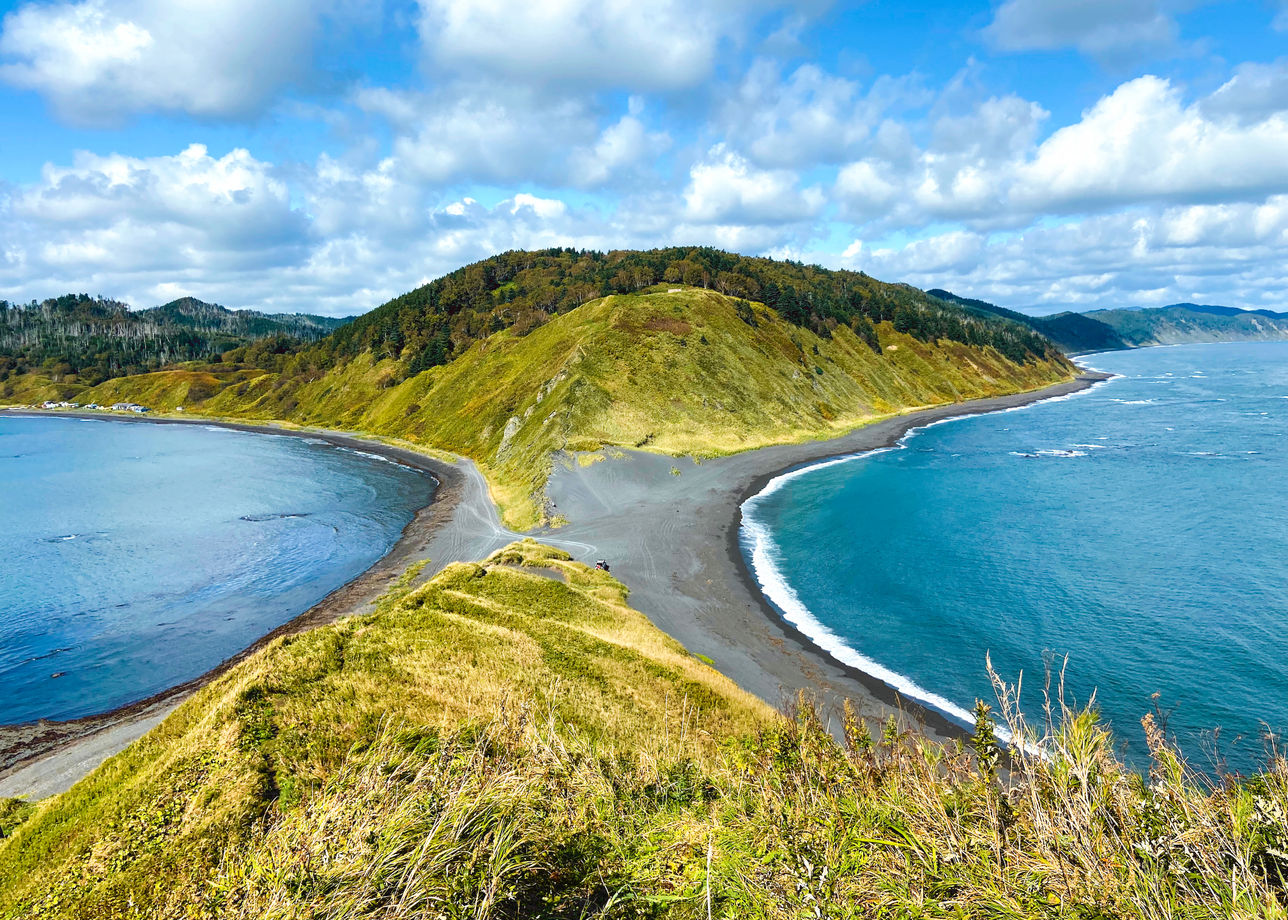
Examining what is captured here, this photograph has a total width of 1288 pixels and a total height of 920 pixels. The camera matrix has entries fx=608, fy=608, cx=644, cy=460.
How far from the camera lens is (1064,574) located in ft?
163

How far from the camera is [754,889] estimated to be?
316 inches

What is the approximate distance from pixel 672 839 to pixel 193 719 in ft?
55.9

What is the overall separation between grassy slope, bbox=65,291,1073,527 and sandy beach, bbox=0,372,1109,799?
561cm

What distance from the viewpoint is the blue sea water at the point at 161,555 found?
43000 millimetres

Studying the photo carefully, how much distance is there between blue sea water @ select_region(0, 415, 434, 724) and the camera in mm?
43000

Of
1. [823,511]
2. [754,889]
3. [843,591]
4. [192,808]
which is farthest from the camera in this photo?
[823,511]

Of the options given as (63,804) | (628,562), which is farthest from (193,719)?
(628,562)

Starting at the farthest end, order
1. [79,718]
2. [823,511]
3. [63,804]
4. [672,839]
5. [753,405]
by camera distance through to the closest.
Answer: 1. [753,405]
2. [823,511]
3. [79,718]
4. [63,804]
5. [672,839]

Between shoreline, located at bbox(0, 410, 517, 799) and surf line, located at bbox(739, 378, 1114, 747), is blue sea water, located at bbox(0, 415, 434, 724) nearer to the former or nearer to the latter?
shoreline, located at bbox(0, 410, 517, 799)

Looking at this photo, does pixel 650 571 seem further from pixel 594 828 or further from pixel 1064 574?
pixel 594 828

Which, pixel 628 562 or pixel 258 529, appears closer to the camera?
pixel 628 562

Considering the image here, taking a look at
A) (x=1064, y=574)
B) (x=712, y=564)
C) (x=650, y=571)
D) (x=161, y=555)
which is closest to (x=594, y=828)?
(x=650, y=571)

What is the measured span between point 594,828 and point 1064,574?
52758 mm

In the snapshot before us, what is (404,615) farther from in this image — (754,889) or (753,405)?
(753,405)
